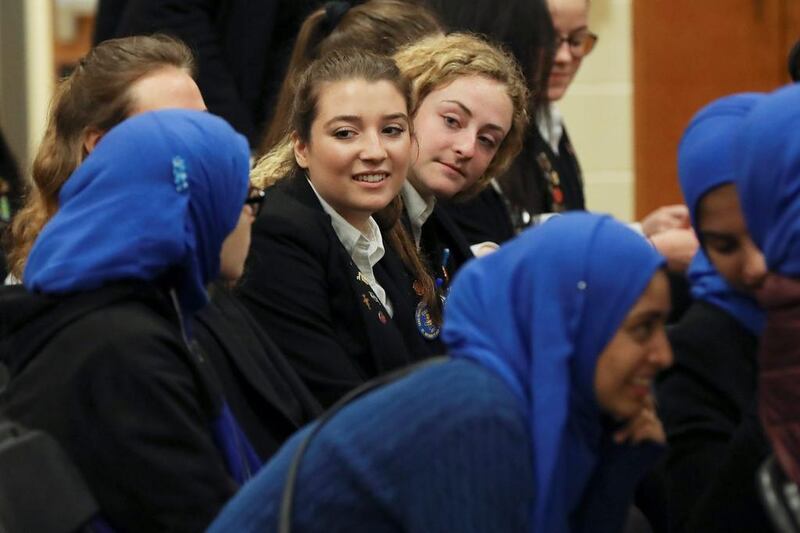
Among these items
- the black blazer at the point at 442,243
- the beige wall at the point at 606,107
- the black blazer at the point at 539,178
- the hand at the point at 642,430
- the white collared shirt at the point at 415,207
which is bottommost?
the beige wall at the point at 606,107

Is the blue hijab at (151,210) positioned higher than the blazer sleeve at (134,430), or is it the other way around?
the blue hijab at (151,210)

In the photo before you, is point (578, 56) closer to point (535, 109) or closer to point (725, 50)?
point (535, 109)

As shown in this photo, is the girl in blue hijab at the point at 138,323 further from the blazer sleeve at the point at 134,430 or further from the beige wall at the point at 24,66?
the beige wall at the point at 24,66

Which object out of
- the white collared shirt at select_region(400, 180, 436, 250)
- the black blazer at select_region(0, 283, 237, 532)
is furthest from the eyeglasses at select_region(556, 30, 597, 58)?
the black blazer at select_region(0, 283, 237, 532)

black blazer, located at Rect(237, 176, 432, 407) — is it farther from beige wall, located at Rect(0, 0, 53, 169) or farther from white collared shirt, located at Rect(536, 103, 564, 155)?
beige wall, located at Rect(0, 0, 53, 169)

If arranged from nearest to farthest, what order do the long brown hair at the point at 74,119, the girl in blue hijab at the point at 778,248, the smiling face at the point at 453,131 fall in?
the girl in blue hijab at the point at 778,248 < the long brown hair at the point at 74,119 < the smiling face at the point at 453,131

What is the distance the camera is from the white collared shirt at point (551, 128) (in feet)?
17.7

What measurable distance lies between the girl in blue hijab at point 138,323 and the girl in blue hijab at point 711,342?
2.57 ft

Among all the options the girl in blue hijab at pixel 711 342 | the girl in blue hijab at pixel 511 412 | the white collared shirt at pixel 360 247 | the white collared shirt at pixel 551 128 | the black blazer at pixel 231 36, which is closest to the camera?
the girl in blue hijab at pixel 511 412

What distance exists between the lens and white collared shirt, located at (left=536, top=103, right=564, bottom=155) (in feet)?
17.7

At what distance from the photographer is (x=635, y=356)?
274 centimetres

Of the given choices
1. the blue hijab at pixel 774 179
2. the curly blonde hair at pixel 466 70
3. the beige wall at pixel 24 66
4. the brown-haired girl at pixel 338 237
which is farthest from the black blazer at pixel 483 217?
the beige wall at pixel 24 66

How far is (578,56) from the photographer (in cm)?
557

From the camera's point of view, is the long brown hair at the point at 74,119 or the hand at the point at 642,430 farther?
the long brown hair at the point at 74,119
